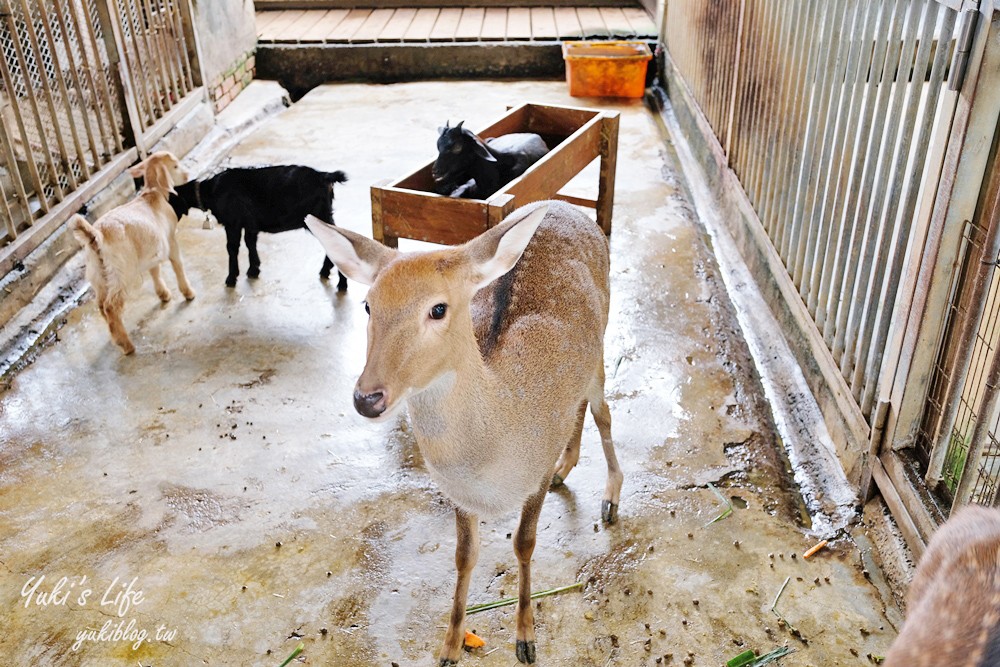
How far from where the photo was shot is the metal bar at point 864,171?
126 inches

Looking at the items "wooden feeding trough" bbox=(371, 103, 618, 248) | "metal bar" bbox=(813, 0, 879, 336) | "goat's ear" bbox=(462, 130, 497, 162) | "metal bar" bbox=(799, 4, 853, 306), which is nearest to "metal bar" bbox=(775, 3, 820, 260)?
"metal bar" bbox=(799, 4, 853, 306)

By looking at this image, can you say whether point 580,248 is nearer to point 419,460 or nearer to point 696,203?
point 419,460

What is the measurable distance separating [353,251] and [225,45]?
6909 millimetres

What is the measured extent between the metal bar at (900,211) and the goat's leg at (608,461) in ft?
3.32

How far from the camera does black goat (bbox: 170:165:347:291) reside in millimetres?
4891

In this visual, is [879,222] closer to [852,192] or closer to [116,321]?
[852,192]

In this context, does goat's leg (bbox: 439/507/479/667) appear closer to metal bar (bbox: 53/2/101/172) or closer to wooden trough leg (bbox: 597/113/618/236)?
wooden trough leg (bbox: 597/113/618/236)

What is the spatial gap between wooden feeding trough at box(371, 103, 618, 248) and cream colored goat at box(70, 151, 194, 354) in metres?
1.30

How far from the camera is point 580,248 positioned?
313 cm

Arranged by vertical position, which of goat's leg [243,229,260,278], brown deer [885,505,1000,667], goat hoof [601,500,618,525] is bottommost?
goat hoof [601,500,618,525]

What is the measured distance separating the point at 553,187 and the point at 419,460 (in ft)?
6.25

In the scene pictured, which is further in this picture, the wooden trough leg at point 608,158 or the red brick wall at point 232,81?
the red brick wall at point 232,81

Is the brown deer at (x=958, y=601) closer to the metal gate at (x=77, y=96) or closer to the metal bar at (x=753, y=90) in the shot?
the metal bar at (x=753, y=90)

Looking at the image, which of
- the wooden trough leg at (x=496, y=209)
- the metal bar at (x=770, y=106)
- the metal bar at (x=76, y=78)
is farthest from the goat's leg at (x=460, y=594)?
the metal bar at (x=76, y=78)
